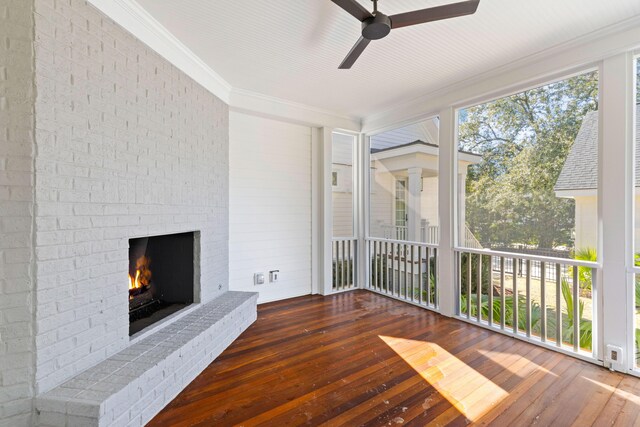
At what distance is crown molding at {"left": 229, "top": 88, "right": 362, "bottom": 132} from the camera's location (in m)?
3.80

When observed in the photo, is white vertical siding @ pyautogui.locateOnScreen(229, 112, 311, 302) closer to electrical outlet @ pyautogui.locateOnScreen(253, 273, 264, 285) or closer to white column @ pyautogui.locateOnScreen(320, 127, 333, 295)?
electrical outlet @ pyautogui.locateOnScreen(253, 273, 264, 285)

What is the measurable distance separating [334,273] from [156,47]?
3670 mm

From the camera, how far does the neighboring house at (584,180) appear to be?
259 centimetres

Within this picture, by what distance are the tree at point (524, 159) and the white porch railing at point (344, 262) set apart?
1.92 meters

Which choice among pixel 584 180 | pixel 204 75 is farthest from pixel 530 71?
pixel 204 75

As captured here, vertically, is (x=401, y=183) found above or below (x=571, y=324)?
above

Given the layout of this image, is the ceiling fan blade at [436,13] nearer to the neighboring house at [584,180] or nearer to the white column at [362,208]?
the neighboring house at [584,180]

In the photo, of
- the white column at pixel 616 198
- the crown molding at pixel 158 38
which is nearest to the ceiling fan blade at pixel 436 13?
the white column at pixel 616 198

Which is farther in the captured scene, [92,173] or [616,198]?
[616,198]

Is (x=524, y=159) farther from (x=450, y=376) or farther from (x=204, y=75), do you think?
(x=204, y=75)

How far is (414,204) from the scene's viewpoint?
4.24m

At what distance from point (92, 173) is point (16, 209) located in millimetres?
440

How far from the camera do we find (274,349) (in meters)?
2.85

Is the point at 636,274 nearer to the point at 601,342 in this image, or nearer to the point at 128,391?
the point at 601,342
